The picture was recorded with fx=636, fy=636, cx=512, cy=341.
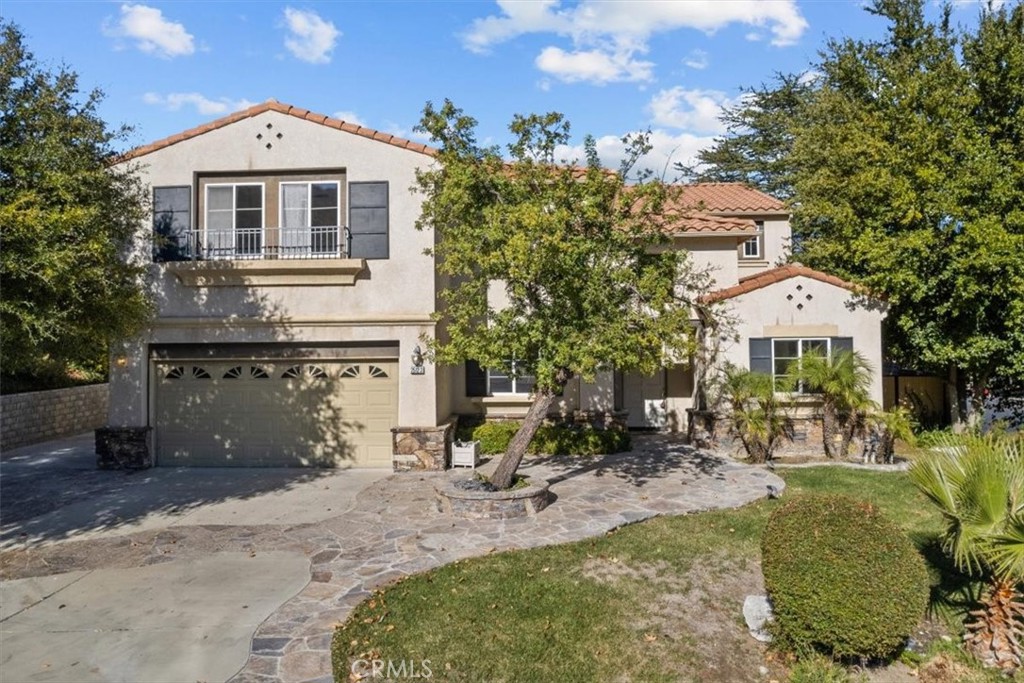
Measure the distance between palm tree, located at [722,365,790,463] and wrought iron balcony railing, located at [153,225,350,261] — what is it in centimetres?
909

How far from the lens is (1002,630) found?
19.4 ft

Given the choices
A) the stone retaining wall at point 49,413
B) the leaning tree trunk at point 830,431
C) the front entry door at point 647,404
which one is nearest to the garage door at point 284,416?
the stone retaining wall at point 49,413

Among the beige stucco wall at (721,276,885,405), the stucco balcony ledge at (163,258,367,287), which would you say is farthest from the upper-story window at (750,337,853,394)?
the stucco balcony ledge at (163,258,367,287)

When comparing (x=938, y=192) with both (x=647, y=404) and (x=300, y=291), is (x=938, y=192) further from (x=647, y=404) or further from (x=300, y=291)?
(x=300, y=291)

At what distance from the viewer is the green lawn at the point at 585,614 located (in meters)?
5.79

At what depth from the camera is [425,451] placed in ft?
43.8

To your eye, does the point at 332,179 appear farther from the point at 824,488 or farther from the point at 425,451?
the point at 824,488

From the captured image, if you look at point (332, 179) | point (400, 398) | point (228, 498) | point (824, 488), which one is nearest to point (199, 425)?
point (228, 498)

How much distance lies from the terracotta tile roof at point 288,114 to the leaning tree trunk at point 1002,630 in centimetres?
1173

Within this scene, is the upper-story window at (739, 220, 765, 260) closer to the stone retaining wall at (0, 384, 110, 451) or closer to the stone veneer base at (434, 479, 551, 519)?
the stone veneer base at (434, 479, 551, 519)

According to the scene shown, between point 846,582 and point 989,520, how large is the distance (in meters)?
1.46

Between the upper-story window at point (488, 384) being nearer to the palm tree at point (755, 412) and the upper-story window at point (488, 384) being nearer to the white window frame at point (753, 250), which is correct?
A: the palm tree at point (755, 412)

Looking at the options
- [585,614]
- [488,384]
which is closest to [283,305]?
[488,384]

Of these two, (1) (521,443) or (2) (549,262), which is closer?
(2) (549,262)
